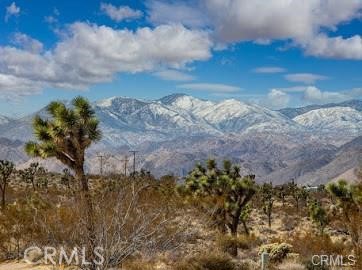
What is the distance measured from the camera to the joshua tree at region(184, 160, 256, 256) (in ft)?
121

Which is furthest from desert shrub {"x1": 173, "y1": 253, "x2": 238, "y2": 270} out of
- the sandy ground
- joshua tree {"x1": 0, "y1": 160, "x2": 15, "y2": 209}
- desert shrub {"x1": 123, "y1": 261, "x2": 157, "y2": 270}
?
joshua tree {"x1": 0, "y1": 160, "x2": 15, "y2": 209}

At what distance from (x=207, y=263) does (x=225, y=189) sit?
62.7 feet

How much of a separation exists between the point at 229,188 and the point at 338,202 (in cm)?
800

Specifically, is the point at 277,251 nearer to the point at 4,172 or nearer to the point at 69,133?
the point at 69,133

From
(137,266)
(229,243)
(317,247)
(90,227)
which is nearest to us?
(90,227)

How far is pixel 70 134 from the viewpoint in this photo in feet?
65.1

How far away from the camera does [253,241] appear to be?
1441 inches

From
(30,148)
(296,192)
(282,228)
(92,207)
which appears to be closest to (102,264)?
(92,207)

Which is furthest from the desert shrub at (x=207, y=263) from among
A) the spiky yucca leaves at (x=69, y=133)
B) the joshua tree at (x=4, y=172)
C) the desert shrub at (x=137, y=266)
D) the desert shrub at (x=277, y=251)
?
the joshua tree at (x=4, y=172)

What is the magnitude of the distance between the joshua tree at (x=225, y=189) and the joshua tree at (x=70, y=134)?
17.1 meters

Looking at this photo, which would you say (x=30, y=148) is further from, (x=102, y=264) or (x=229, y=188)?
(x=229, y=188)

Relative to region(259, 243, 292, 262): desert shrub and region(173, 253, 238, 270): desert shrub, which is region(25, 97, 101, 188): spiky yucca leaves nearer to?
region(173, 253, 238, 270): desert shrub

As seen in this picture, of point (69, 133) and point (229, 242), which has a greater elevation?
point (69, 133)

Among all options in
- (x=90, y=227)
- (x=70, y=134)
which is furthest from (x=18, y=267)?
(x=90, y=227)
